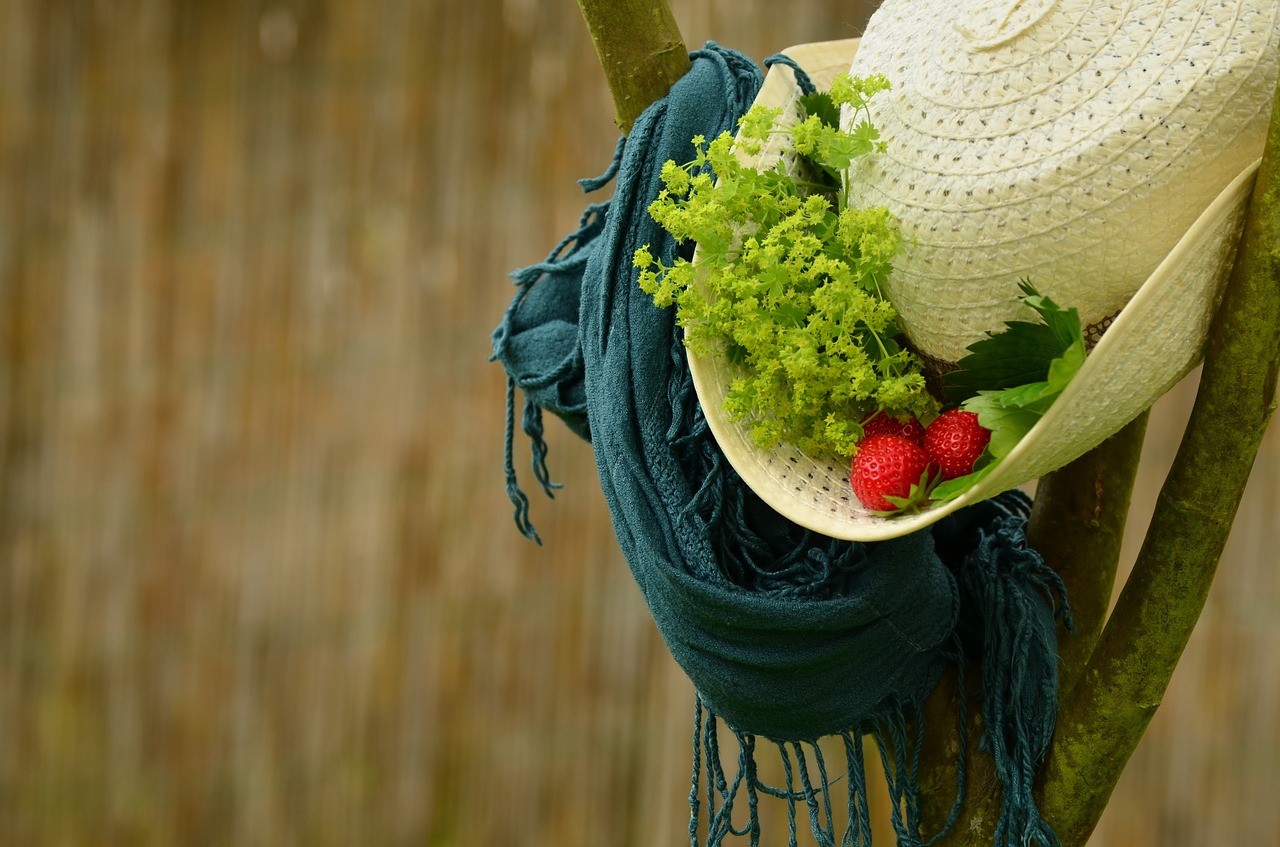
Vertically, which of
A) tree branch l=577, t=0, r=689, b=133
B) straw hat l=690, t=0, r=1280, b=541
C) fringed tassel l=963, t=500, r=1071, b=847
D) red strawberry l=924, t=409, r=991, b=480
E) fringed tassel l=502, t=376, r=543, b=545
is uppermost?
tree branch l=577, t=0, r=689, b=133

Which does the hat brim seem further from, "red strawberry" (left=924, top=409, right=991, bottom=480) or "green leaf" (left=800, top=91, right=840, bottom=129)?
"green leaf" (left=800, top=91, right=840, bottom=129)

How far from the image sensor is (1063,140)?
567 mm

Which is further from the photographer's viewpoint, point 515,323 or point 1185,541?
point 515,323

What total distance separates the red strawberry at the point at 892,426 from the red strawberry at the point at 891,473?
2cm

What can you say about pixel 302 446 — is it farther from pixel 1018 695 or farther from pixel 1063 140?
pixel 1063 140

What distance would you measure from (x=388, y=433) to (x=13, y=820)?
0.72 meters

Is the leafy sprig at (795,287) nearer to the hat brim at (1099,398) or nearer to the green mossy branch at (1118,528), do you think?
the hat brim at (1099,398)

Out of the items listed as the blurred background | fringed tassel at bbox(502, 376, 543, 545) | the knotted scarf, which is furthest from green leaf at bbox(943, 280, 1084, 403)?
the blurred background

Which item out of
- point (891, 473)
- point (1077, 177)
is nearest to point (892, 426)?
point (891, 473)

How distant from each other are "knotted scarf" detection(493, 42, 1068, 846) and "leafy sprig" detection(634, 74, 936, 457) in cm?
6

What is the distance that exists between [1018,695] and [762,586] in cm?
17

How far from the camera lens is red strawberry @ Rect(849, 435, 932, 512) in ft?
2.03

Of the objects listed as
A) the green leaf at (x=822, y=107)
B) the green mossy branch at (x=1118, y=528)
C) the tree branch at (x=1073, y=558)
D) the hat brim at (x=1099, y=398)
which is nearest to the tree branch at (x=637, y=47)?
the green mossy branch at (x=1118, y=528)

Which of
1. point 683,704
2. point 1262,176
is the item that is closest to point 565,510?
point 683,704
